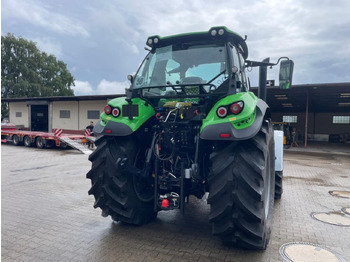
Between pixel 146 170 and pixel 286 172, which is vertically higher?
pixel 146 170

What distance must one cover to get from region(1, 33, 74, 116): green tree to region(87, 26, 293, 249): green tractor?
40482 mm

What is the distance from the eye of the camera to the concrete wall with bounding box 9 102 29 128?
28.9 meters

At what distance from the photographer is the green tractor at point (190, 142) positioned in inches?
120

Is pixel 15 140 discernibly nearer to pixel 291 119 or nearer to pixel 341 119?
pixel 291 119

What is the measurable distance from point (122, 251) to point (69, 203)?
8.31 feet

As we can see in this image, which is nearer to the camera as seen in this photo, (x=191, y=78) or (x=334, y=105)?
(x=191, y=78)

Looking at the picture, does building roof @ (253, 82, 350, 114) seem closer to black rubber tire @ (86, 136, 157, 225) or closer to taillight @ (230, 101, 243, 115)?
black rubber tire @ (86, 136, 157, 225)

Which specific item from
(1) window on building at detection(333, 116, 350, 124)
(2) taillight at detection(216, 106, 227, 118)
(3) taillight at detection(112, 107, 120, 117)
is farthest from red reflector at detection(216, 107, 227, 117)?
(1) window on building at detection(333, 116, 350, 124)

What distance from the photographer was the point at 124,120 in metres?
3.70

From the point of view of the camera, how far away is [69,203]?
5496 mm

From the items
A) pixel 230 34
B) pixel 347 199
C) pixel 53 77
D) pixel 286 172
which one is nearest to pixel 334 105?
pixel 286 172

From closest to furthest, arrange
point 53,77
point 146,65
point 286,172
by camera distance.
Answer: point 146,65 → point 286,172 → point 53,77

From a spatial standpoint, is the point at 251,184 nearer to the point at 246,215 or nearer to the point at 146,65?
the point at 246,215

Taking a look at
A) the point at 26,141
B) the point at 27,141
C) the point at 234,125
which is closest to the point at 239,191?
the point at 234,125
